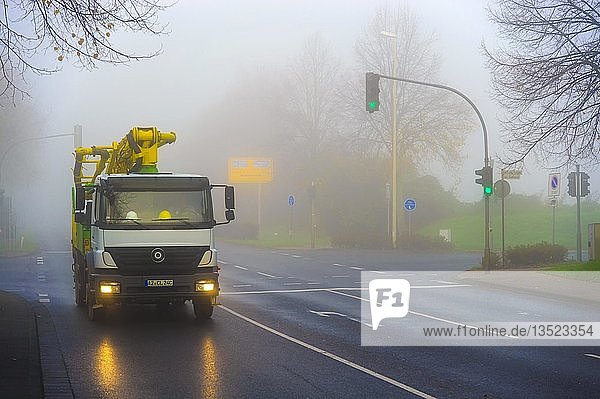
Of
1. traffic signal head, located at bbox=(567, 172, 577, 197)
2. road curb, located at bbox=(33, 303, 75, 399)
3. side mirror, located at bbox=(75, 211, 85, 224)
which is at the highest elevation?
traffic signal head, located at bbox=(567, 172, 577, 197)

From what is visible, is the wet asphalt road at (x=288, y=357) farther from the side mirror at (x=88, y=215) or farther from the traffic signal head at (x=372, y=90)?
the traffic signal head at (x=372, y=90)

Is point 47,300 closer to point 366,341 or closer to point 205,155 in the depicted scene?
point 366,341

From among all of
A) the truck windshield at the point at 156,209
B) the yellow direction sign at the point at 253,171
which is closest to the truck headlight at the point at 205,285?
the truck windshield at the point at 156,209

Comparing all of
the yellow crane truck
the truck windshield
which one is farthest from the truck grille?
the truck windshield

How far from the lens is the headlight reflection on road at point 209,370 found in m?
9.96

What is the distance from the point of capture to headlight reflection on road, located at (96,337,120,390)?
420 inches

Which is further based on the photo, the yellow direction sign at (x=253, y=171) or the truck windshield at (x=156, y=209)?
the yellow direction sign at (x=253, y=171)

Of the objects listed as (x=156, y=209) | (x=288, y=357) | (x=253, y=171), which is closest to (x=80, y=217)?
(x=156, y=209)

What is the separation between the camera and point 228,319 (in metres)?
17.5

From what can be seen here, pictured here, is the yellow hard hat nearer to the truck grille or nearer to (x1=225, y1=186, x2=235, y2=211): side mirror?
the truck grille

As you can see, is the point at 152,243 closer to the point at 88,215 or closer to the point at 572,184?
the point at 88,215

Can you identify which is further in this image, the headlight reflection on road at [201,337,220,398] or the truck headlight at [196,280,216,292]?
the truck headlight at [196,280,216,292]

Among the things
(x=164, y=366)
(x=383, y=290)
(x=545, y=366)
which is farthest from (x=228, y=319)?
(x=383, y=290)

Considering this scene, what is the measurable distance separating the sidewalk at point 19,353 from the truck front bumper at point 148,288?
1.29m
